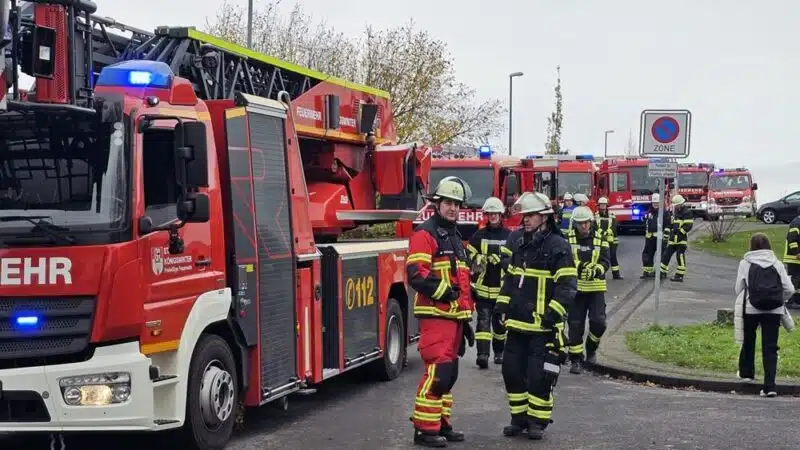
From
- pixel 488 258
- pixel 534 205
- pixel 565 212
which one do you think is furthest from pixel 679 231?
pixel 534 205

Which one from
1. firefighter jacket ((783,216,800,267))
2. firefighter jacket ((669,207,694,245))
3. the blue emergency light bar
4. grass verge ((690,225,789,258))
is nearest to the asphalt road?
the blue emergency light bar

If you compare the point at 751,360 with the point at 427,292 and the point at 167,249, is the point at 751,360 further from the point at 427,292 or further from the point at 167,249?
the point at 167,249

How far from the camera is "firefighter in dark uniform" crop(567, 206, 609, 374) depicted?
460 inches

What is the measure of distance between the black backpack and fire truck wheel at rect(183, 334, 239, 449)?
5.23 metres

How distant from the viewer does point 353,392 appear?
10477mm

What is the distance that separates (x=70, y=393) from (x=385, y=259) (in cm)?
484

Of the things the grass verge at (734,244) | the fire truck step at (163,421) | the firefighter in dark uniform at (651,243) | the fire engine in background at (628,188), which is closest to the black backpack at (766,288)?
the fire truck step at (163,421)

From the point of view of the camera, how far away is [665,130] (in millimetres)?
13852

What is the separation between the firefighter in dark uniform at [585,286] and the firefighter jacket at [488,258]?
83 cm

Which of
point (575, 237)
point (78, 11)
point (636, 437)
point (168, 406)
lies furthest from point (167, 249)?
point (575, 237)

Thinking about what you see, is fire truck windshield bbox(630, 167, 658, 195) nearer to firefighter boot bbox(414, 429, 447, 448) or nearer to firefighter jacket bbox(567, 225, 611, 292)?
firefighter jacket bbox(567, 225, 611, 292)

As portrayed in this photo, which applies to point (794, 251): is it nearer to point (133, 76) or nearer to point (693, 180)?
point (133, 76)

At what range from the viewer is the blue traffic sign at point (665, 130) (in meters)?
13.8

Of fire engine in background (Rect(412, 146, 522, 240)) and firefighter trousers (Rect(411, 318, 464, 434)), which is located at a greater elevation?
fire engine in background (Rect(412, 146, 522, 240))
